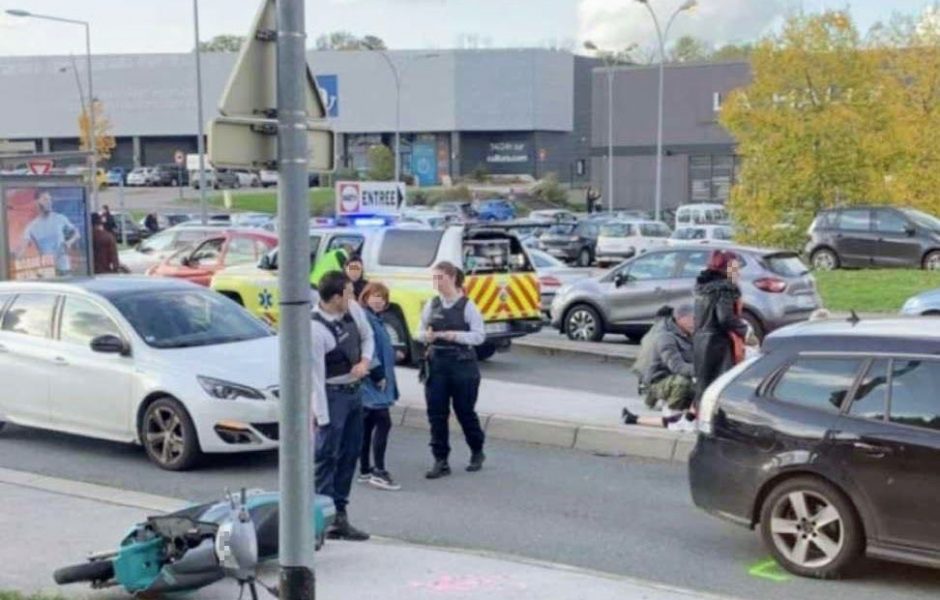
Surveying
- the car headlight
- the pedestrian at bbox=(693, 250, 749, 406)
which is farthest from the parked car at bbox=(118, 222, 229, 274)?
the pedestrian at bbox=(693, 250, 749, 406)

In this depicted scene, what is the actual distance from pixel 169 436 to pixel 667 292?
381 inches

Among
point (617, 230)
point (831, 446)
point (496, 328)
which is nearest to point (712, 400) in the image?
point (831, 446)

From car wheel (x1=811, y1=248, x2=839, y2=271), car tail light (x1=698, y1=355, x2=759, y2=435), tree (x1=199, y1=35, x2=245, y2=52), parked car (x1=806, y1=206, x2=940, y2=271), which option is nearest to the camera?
car tail light (x1=698, y1=355, x2=759, y2=435)

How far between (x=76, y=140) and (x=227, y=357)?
331 feet

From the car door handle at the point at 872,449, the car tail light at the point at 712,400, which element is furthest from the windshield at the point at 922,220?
the car door handle at the point at 872,449

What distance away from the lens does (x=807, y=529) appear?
7.35 metres

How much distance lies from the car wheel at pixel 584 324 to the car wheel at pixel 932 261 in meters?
11.2

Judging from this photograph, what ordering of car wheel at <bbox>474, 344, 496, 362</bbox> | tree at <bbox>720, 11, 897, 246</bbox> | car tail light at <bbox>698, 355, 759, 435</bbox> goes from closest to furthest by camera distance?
car tail light at <bbox>698, 355, 759, 435</bbox>, car wheel at <bbox>474, 344, 496, 362</bbox>, tree at <bbox>720, 11, 897, 246</bbox>

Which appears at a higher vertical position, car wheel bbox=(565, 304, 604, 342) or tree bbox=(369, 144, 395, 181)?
tree bbox=(369, 144, 395, 181)

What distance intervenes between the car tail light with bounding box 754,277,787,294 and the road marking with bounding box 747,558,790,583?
9.92 metres

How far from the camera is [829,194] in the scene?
30609 millimetres

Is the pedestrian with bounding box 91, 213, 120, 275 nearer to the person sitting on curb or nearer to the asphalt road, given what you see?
the asphalt road

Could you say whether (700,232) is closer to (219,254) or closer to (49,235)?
(219,254)

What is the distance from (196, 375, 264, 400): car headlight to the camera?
33.7ft
